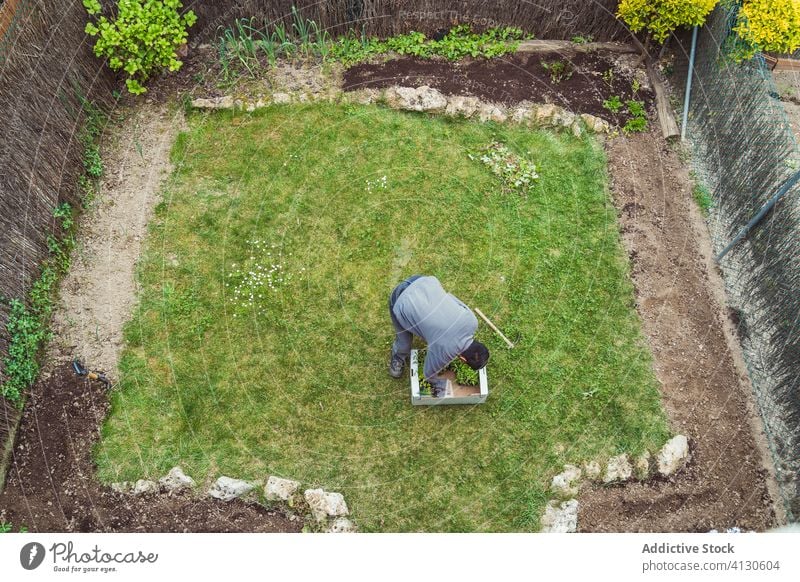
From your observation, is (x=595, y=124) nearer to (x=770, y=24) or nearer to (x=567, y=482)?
(x=770, y=24)

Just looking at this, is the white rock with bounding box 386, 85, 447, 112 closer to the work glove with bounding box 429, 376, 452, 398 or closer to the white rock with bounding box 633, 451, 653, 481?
the work glove with bounding box 429, 376, 452, 398

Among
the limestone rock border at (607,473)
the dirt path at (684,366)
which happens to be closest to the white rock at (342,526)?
the limestone rock border at (607,473)

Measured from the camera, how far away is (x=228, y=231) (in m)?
7.58

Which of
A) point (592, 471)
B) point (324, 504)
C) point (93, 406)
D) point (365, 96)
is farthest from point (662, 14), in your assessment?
point (93, 406)

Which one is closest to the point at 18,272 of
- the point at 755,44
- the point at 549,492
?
the point at 549,492

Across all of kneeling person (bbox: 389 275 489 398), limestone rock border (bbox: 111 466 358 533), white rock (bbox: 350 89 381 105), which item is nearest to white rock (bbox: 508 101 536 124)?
white rock (bbox: 350 89 381 105)

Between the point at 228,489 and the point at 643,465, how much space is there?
4.14 m

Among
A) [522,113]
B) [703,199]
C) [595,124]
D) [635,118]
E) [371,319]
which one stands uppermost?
[522,113]

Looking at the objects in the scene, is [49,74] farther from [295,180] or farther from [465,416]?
[465,416]

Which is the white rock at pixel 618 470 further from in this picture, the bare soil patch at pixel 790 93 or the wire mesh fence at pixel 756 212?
the bare soil patch at pixel 790 93

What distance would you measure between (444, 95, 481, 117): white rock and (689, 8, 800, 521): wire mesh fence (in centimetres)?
296

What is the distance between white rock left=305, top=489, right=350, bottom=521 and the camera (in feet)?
19.8

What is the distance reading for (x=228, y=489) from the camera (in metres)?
6.12

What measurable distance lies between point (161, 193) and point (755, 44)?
7453 mm
